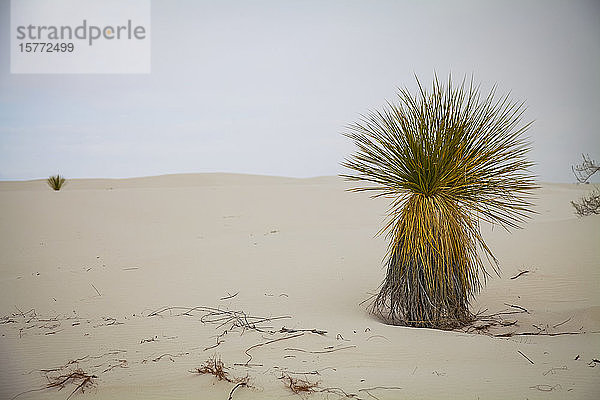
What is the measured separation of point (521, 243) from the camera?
9.73m

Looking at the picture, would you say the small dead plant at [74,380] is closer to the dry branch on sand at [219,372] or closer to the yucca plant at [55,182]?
the dry branch on sand at [219,372]

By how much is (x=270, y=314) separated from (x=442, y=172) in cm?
216

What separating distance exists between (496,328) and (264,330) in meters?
2.17

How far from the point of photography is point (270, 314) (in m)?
5.46

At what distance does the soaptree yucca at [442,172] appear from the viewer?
469 cm

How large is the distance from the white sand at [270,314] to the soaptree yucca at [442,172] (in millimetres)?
557

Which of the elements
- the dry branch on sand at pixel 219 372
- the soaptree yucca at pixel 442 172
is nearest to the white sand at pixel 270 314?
the dry branch on sand at pixel 219 372

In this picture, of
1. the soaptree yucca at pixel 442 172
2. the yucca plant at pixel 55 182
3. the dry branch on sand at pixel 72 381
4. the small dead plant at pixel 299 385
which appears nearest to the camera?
the small dead plant at pixel 299 385

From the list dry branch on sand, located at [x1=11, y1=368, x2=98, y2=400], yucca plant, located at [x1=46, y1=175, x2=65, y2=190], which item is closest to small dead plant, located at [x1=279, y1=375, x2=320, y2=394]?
dry branch on sand, located at [x1=11, y1=368, x2=98, y2=400]

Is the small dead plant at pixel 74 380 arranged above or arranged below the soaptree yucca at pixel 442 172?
below

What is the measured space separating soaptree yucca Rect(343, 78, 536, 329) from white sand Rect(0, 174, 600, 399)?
0.56 meters

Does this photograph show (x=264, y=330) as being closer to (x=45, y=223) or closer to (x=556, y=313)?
(x=556, y=313)

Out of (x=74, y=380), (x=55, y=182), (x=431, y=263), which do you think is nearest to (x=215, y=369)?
(x=74, y=380)

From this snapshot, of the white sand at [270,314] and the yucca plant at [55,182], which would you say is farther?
the yucca plant at [55,182]
